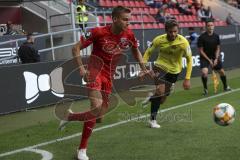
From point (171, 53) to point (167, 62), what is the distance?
256mm

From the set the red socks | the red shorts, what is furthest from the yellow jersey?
the red socks

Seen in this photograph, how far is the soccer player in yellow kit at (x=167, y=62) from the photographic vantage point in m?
9.28

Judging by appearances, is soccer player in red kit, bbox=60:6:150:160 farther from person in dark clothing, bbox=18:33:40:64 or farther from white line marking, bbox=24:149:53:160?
person in dark clothing, bbox=18:33:40:64

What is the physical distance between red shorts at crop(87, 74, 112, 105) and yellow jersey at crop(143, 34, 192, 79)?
6.95 ft

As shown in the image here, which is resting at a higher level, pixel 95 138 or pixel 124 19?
pixel 124 19

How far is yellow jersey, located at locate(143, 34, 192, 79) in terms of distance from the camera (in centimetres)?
936

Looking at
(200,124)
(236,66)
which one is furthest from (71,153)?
(236,66)

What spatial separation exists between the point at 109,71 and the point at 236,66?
53.3 feet

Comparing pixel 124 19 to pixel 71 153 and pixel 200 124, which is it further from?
pixel 200 124

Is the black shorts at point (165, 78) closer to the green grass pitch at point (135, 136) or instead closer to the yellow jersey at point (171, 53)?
the yellow jersey at point (171, 53)

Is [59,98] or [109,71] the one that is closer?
[109,71]

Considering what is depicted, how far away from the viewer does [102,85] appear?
7172mm

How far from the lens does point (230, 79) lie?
1794cm

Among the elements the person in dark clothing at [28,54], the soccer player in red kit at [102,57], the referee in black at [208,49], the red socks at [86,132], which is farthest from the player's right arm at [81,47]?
the referee in black at [208,49]
